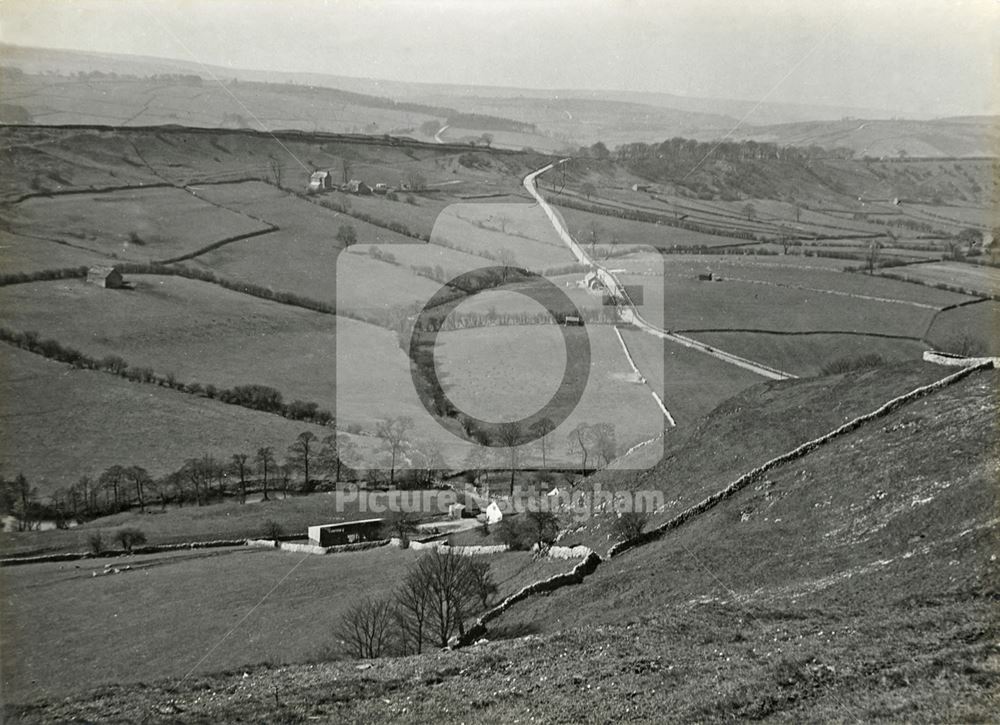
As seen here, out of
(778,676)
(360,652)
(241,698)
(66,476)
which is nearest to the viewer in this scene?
(778,676)

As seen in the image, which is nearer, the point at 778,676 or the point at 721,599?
the point at 778,676

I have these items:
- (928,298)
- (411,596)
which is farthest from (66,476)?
(928,298)

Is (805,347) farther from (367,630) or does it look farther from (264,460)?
(367,630)

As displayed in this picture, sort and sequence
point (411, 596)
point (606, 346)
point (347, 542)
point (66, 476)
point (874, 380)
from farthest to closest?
point (606, 346) → point (66, 476) → point (347, 542) → point (874, 380) → point (411, 596)

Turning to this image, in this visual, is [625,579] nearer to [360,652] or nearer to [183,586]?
[360,652]

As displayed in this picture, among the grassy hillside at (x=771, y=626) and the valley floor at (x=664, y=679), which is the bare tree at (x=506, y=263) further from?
the valley floor at (x=664, y=679)

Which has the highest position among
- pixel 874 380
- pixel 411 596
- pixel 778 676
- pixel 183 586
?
pixel 874 380

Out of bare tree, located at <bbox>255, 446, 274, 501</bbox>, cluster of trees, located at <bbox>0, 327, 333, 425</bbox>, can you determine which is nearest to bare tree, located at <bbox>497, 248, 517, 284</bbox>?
cluster of trees, located at <bbox>0, 327, 333, 425</bbox>
